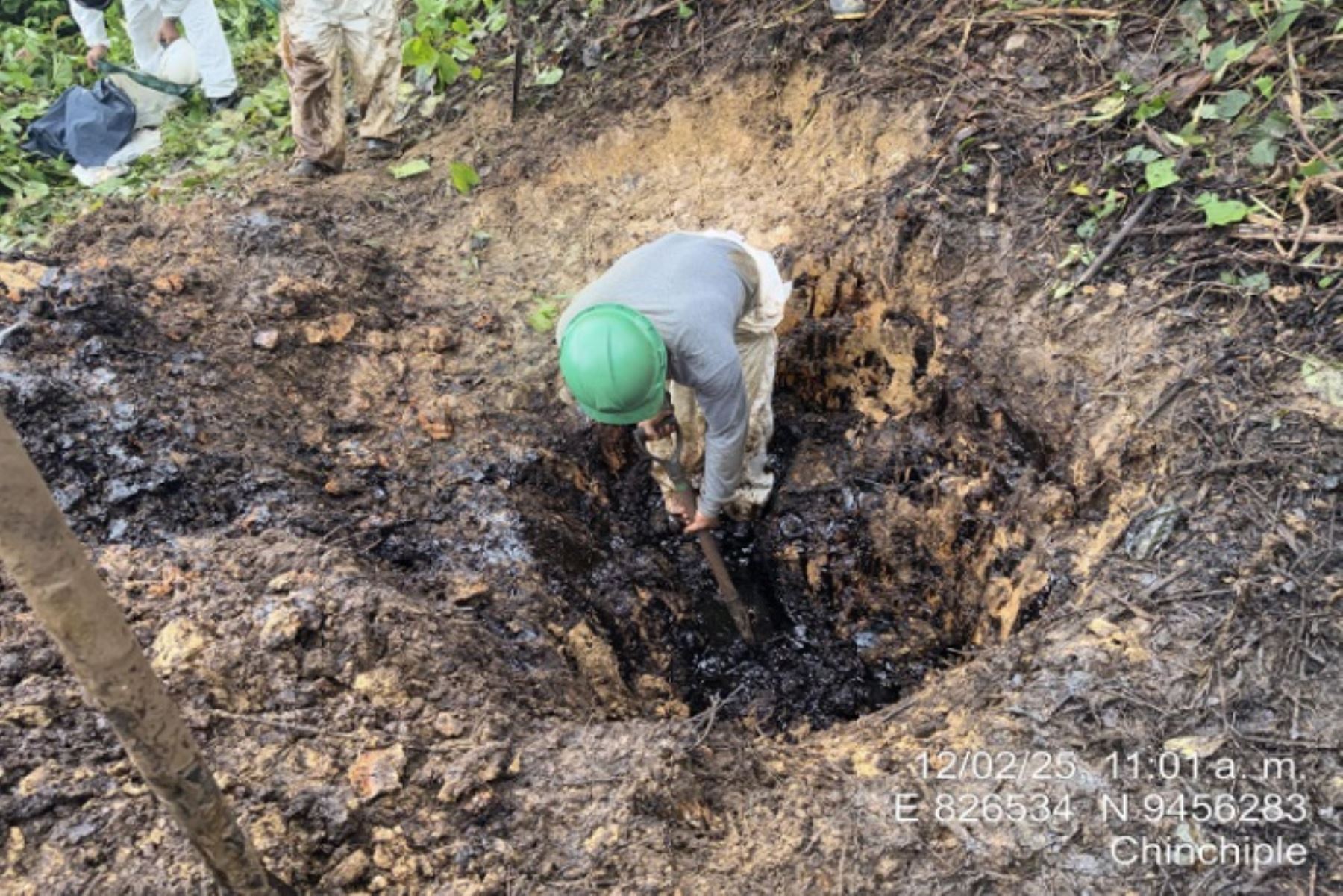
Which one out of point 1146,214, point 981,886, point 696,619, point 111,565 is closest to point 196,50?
point 111,565

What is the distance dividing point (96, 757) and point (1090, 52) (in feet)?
13.8

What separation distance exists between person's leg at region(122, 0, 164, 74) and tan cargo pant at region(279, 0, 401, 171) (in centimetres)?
220

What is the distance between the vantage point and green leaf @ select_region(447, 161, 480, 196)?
14.6 feet

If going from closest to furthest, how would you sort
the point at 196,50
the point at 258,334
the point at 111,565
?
the point at 111,565 < the point at 258,334 < the point at 196,50

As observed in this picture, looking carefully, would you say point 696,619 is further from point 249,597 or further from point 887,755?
point 249,597

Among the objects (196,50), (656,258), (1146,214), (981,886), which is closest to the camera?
(981,886)

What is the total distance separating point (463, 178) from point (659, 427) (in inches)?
77.9

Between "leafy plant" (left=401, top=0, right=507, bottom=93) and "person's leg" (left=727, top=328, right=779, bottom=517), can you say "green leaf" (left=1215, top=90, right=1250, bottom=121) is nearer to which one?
"person's leg" (left=727, top=328, right=779, bottom=517)

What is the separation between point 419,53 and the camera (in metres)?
4.87

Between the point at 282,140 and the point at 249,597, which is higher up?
the point at 282,140

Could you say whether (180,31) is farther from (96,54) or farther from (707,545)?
(707,545)

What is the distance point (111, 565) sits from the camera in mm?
2576

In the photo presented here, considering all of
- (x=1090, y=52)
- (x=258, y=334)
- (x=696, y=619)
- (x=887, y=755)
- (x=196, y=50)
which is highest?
(x=196, y=50)

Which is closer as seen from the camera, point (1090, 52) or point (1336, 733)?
point (1336, 733)
